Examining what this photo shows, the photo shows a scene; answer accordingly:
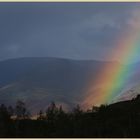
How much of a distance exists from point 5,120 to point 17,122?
3.38 metres

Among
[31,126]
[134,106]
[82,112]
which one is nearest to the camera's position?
[31,126]

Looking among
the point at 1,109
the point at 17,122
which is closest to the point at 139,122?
the point at 17,122

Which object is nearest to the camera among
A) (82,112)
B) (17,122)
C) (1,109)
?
(17,122)

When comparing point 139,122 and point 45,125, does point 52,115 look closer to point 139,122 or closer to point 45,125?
point 45,125

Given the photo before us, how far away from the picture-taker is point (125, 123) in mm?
99188

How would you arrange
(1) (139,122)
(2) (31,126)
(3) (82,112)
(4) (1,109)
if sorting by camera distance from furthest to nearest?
1. (3) (82,112)
2. (4) (1,109)
3. (2) (31,126)
4. (1) (139,122)

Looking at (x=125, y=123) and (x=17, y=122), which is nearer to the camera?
(x=125, y=123)

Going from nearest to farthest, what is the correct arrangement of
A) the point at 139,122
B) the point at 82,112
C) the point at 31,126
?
the point at 139,122, the point at 31,126, the point at 82,112

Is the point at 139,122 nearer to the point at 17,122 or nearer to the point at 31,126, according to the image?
the point at 31,126

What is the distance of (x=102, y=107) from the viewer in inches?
5477

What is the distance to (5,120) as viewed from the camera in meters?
114

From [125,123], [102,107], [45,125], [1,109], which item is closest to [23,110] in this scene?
[1,109]

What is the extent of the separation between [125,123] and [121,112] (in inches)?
908

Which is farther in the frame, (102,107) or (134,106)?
(102,107)
